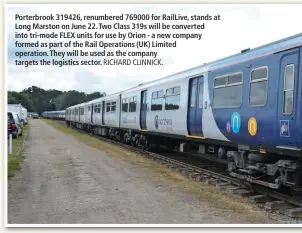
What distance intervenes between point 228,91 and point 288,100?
8.00 ft

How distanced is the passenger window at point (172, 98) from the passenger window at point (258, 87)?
4.95m

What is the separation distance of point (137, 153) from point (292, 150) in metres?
11.7

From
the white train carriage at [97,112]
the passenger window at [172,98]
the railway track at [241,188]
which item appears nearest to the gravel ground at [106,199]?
the railway track at [241,188]

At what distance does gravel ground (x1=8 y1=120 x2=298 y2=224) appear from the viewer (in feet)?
24.8

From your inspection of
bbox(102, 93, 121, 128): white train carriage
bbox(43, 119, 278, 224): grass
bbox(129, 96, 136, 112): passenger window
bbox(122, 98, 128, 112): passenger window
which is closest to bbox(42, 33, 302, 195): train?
bbox(43, 119, 278, 224): grass

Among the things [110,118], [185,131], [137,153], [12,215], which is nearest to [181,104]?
[185,131]

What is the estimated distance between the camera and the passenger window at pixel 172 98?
566 inches

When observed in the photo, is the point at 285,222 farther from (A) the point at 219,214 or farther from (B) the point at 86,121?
(B) the point at 86,121

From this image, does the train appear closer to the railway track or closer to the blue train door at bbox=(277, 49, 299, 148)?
the blue train door at bbox=(277, 49, 299, 148)

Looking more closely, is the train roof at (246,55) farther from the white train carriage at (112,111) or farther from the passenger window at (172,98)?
the white train carriage at (112,111)

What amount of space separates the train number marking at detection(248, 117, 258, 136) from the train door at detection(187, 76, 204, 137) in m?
2.87

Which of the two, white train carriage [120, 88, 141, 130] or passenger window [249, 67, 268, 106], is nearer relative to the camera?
passenger window [249, 67, 268, 106]

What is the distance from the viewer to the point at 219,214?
311 inches

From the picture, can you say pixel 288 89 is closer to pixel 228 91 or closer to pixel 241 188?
pixel 228 91
